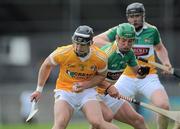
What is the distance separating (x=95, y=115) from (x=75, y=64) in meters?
0.79

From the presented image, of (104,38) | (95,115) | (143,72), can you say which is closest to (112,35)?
(104,38)

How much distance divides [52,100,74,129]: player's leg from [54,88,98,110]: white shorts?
79mm

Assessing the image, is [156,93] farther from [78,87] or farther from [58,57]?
[58,57]

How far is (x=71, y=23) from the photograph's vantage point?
26.5m

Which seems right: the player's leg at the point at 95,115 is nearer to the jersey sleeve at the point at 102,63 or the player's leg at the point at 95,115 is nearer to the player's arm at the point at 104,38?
the jersey sleeve at the point at 102,63

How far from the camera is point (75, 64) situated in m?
12.0

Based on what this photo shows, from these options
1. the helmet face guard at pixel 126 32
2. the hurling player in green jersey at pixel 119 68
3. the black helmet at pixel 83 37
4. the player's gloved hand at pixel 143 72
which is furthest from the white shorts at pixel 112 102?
the black helmet at pixel 83 37

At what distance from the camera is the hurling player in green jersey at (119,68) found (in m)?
12.4

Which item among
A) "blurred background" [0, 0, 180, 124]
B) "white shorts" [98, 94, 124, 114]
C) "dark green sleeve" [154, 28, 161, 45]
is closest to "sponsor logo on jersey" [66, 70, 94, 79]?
"white shorts" [98, 94, 124, 114]

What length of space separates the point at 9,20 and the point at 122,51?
18603mm

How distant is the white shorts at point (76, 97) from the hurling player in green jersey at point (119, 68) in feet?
1.14

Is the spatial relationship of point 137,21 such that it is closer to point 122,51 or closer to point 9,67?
point 122,51

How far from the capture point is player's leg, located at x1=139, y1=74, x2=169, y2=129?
13211 mm

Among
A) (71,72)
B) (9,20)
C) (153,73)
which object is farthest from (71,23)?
(71,72)
